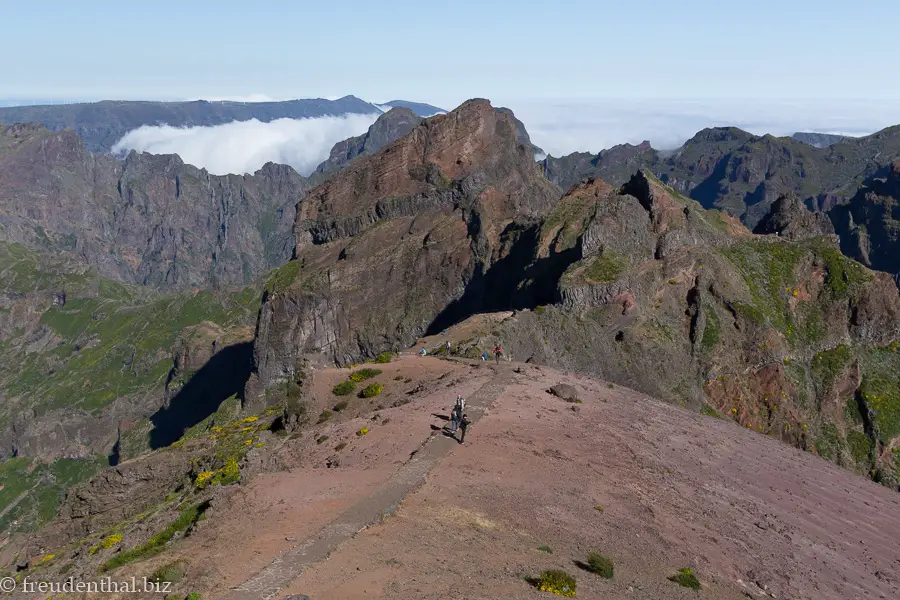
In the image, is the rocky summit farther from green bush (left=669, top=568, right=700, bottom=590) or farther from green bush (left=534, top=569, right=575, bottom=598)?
green bush (left=534, top=569, right=575, bottom=598)

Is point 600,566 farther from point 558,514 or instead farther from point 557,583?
point 558,514

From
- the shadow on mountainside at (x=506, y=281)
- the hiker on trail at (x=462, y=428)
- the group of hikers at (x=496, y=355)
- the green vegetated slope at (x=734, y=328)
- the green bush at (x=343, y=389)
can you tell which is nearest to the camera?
the hiker on trail at (x=462, y=428)

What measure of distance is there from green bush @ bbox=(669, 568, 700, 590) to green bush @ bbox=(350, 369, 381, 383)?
110ft

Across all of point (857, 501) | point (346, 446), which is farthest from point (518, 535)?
point (857, 501)

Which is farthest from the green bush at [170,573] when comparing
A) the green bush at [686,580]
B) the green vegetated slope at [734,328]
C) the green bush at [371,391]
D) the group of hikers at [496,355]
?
the green vegetated slope at [734,328]

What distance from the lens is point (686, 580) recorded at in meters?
32.4

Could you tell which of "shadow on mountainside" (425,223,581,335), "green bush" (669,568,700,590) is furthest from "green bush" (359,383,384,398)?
"shadow on mountainside" (425,223,581,335)

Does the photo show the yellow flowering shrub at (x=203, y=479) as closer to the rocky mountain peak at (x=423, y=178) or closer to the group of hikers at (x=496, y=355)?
the group of hikers at (x=496, y=355)

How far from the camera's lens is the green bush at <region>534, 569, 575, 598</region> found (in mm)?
27562

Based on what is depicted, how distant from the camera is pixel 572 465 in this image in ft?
142

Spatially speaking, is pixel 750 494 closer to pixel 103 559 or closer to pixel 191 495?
pixel 191 495

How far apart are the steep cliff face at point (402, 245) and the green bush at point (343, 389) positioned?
8362 centimetres

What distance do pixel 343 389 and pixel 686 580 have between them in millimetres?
32699

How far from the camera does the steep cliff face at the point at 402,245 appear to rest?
502 feet
